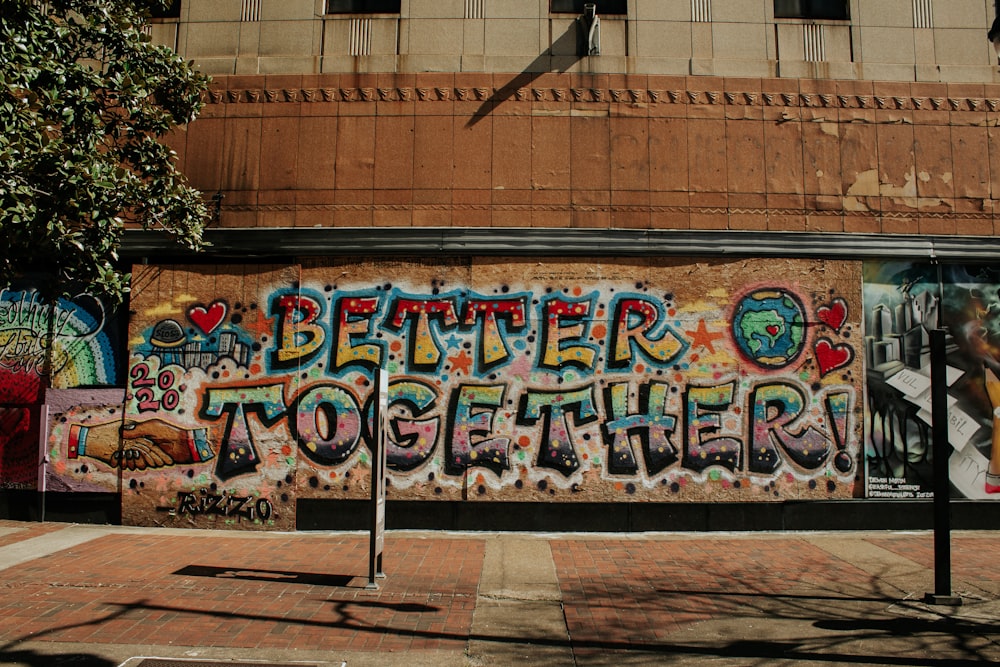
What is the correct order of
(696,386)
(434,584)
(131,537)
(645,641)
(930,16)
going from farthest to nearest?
(930,16) < (696,386) < (131,537) < (434,584) < (645,641)

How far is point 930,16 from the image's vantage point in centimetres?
993

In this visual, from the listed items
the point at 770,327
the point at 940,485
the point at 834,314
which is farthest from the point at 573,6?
the point at 940,485

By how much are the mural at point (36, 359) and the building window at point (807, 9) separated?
10.8m

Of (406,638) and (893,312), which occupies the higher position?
(893,312)

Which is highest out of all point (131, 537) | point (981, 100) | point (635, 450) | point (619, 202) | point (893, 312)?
point (981, 100)

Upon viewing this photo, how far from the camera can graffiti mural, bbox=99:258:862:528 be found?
9.16 metres

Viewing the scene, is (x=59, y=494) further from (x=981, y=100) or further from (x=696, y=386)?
(x=981, y=100)

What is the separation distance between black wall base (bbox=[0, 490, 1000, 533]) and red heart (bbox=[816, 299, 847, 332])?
240cm

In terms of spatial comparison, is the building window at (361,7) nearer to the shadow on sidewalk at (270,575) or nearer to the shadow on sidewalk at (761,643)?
the shadow on sidewalk at (270,575)

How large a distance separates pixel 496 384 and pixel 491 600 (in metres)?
3.48

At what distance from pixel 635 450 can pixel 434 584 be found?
11.8 feet

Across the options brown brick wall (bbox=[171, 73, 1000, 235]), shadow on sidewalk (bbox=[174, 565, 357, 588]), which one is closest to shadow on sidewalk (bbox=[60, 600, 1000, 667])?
shadow on sidewalk (bbox=[174, 565, 357, 588])

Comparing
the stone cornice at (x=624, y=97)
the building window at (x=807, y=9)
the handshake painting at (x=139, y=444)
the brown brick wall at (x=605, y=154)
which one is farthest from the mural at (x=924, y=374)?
the handshake painting at (x=139, y=444)

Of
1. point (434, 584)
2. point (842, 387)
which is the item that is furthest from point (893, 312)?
point (434, 584)
